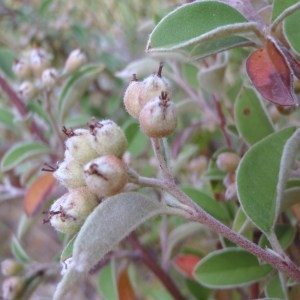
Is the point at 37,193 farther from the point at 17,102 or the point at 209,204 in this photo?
the point at 209,204

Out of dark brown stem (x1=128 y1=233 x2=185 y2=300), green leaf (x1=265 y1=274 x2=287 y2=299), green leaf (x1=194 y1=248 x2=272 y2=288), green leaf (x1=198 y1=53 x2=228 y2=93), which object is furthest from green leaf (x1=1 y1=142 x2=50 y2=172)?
green leaf (x1=265 y1=274 x2=287 y2=299)

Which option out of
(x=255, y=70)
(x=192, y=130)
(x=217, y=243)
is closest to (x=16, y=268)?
(x=217, y=243)

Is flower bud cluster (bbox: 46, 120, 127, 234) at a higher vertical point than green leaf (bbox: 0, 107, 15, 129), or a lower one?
higher

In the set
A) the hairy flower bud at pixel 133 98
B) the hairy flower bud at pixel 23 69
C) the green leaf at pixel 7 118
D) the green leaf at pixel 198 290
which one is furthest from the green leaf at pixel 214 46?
the green leaf at pixel 7 118

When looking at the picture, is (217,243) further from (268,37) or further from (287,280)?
(268,37)

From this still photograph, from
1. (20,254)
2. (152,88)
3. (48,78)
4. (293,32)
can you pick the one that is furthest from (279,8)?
(20,254)

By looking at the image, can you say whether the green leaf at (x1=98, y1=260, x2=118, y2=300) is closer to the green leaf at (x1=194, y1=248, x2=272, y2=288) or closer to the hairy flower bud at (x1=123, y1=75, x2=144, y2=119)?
the green leaf at (x1=194, y1=248, x2=272, y2=288)
